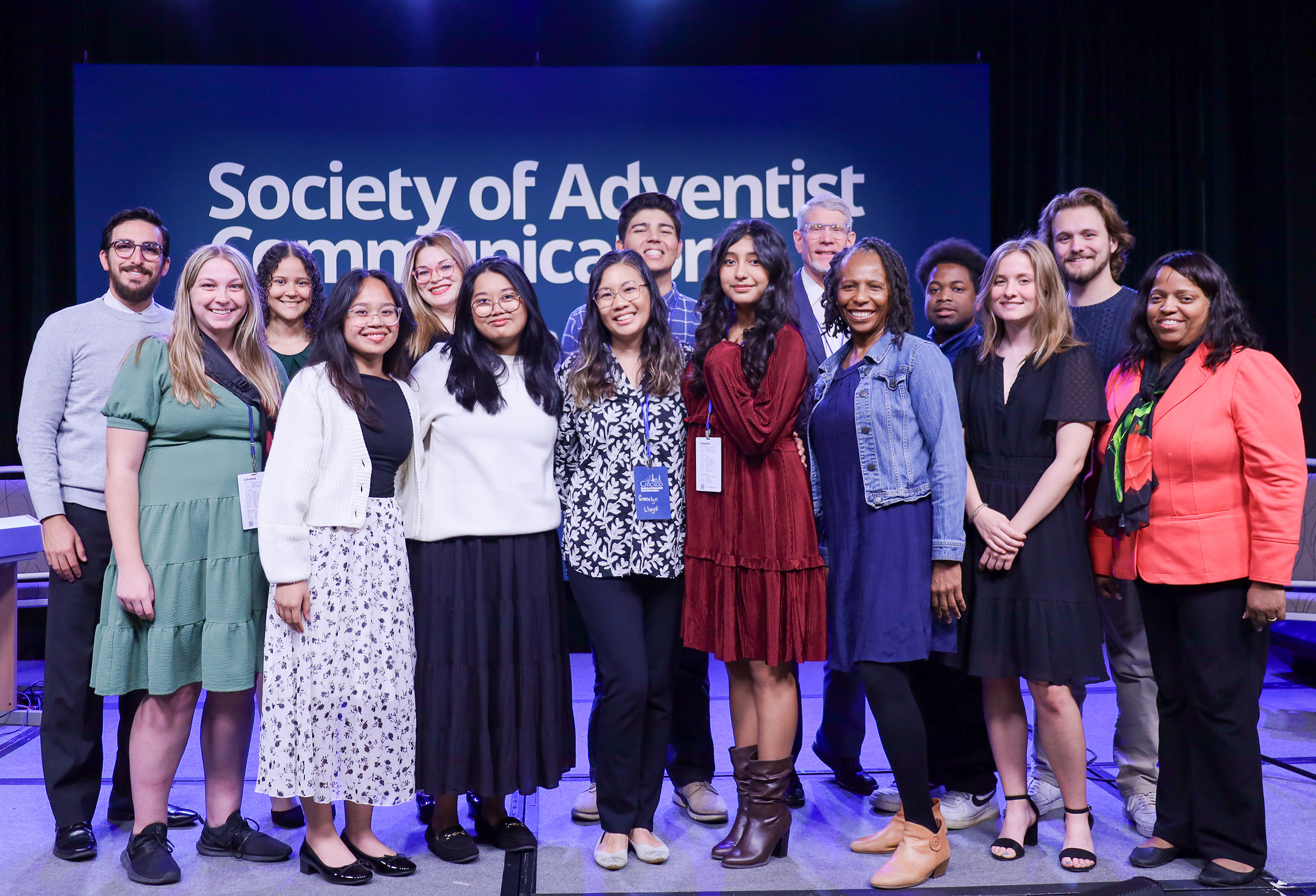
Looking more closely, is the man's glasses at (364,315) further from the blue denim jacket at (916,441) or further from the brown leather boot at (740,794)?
the brown leather boot at (740,794)

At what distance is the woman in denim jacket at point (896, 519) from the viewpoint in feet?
7.93

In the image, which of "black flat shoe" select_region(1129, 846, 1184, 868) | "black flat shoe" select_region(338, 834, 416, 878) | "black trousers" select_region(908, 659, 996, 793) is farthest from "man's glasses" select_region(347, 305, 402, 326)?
"black flat shoe" select_region(1129, 846, 1184, 868)

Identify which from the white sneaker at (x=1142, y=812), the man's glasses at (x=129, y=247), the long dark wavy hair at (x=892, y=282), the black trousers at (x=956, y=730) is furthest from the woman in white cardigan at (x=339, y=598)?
the white sneaker at (x=1142, y=812)

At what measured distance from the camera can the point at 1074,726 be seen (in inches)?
101

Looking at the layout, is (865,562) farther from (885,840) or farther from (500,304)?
(500,304)

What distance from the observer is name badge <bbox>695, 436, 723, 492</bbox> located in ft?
8.20

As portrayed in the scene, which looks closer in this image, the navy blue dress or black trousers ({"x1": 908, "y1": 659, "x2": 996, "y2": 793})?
the navy blue dress

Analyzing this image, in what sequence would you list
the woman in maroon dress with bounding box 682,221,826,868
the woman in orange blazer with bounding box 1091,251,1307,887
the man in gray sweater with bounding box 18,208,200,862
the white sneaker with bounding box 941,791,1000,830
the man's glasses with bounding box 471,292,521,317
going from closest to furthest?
the woman in orange blazer with bounding box 1091,251,1307,887 < the woman in maroon dress with bounding box 682,221,826,868 < the man's glasses with bounding box 471,292,521,317 < the man in gray sweater with bounding box 18,208,200,862 < the white sneaker with bounding box 941,791,1000,830

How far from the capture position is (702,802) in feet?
9.71

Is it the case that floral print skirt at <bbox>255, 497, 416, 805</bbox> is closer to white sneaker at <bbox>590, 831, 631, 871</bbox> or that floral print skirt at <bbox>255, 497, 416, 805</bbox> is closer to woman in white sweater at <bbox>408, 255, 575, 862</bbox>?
woman in white sweater at <bbox>408, 255, 575, 862</bbox>

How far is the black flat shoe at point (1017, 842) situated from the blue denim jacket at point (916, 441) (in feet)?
2.75

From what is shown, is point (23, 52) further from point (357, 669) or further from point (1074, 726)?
point (1074, 726)

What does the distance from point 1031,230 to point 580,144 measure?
2739 mm

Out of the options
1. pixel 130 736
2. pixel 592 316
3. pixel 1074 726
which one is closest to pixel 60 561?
pixel 130 736
